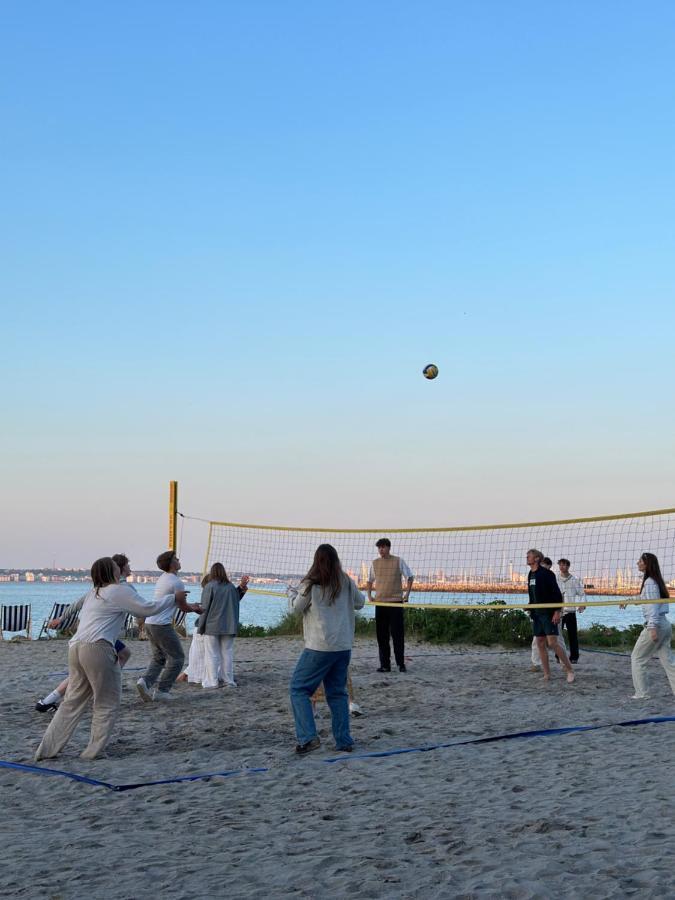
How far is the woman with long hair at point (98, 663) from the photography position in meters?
6.67

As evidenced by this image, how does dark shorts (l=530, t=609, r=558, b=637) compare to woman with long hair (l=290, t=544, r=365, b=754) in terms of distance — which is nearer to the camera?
woman with long hair (l=290, t=544, r=365, b=754)

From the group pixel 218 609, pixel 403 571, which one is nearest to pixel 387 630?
pixel 403 571

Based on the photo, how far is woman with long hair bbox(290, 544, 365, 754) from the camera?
22.9 ft

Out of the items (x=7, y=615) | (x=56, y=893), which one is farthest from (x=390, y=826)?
(x=7, y=615)

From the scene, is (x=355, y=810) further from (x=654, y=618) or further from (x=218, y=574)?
(x=218, y=574)

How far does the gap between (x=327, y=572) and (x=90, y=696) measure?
1902 millimetres

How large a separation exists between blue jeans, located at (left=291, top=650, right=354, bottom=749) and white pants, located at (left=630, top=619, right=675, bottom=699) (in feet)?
12.6

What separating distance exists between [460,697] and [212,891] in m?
6.60

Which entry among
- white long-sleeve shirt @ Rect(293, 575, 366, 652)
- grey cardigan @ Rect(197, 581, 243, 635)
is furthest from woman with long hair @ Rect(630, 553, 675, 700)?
grey cardigan @ Rect(197, 581, 243, 635)

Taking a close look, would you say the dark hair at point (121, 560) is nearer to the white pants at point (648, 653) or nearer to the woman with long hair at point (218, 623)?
the woman with long hair at point (218, 623)

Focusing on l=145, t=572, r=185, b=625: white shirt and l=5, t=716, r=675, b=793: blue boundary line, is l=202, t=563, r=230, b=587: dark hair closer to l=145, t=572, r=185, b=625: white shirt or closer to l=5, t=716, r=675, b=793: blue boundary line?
l=145, t=572, r=185, b=625: white shirt

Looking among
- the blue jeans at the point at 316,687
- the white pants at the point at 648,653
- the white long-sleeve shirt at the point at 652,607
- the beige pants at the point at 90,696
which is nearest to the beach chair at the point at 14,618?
the white pants at the point at 648,653

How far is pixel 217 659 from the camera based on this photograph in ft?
35.3

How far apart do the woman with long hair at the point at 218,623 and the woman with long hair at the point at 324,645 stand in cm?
345
